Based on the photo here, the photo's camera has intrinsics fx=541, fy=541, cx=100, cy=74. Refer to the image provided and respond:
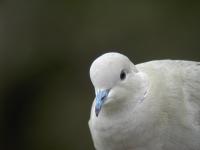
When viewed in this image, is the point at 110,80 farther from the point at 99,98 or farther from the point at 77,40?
the point at 77,40

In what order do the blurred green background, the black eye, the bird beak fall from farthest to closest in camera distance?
1. the blurred green background
2. the black eye
3. the bird beak

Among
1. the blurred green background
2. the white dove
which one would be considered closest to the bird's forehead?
the white dove

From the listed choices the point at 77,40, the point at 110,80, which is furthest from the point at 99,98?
the point at 77,40

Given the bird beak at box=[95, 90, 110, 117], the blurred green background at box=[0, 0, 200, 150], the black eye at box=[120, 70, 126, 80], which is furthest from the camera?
the blurred green background at box=[0, 0, 200, 150]

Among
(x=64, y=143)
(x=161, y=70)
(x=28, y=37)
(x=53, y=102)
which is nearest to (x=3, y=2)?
(x=28, y=37)

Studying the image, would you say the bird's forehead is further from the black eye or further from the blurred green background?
the blurred green background

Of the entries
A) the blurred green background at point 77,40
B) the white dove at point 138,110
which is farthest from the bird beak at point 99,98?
the blurred green background at point 77,40

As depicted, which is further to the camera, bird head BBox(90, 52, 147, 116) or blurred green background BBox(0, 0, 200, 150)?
blurred green background BBox(0, 0, 200, 150)
